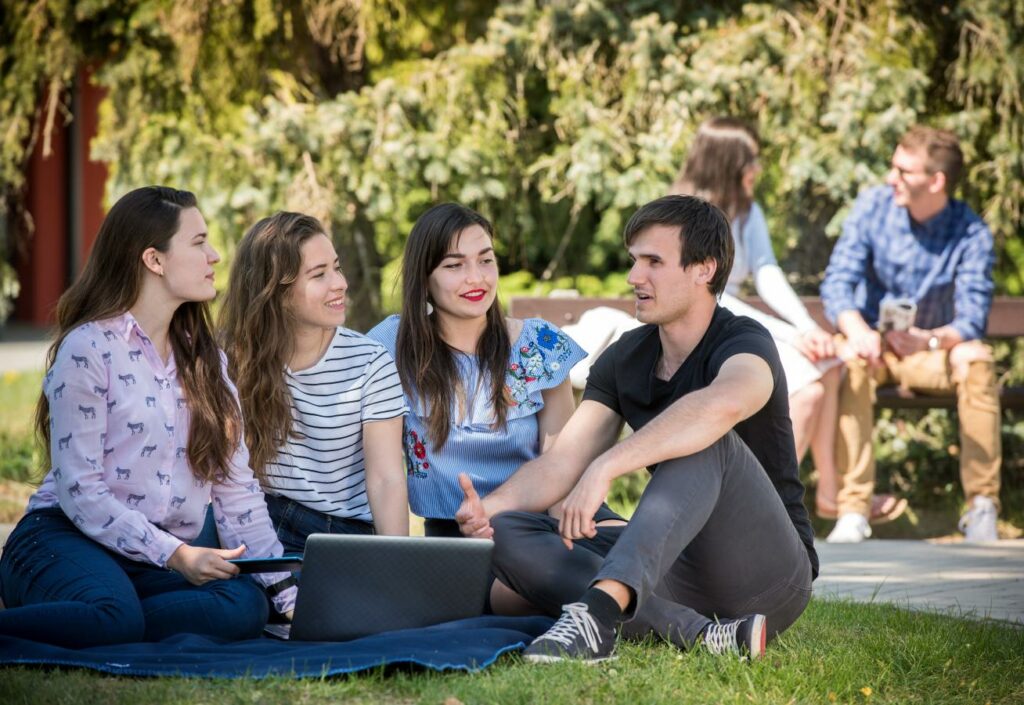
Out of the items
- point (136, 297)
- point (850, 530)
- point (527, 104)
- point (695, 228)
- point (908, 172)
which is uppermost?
point (527, 104)

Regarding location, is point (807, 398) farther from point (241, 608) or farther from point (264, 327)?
point (241, 608)

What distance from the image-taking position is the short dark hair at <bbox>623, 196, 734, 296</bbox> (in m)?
3.47

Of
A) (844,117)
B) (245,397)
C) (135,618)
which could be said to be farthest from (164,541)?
(844,117)

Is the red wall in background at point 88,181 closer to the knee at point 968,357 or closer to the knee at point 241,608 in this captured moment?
the knee at point 968,357

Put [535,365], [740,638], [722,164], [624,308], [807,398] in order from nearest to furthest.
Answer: [740,638] < [535,365] < [807,398] < [722,164] < [624,308]

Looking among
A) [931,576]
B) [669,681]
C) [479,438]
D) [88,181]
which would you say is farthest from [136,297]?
[88,181]

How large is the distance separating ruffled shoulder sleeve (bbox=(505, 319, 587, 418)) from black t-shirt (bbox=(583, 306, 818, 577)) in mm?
422

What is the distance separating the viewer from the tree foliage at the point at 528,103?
6.84m

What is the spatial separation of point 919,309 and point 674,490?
3.42 meters

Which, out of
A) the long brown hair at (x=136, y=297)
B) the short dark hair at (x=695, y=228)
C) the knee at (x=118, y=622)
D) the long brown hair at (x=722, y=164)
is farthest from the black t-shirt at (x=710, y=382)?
the long brown hair at (x=722, y=164)

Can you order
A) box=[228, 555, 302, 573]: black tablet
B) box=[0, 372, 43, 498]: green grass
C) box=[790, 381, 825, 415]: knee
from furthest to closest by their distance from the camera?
box=[0, 372, 43, 498]: green grass
box=[790, 381, 825, 415]: knee
box=[228, 555, 302, 573]: black tablet

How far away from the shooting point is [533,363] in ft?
13.2

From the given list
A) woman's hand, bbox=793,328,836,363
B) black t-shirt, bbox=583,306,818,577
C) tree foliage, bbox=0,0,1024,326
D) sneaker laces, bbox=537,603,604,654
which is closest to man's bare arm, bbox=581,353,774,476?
black t-shirt, bbox=583,306,818,577

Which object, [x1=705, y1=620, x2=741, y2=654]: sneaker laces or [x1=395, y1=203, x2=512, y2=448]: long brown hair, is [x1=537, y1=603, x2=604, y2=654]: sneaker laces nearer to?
[x1=705, y1=620, x2=741, y2=654]: sneaker laces
